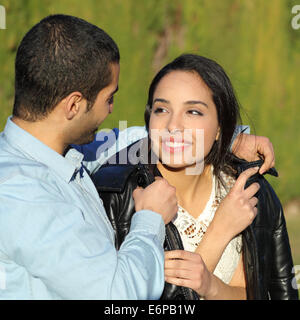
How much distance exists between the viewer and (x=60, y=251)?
5.80 ft

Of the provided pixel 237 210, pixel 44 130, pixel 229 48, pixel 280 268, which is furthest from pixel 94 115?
pixel 229 48

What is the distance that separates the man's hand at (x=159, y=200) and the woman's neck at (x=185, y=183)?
533 millimetres

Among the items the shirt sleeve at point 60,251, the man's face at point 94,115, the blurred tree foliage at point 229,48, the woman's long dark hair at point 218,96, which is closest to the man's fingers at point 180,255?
the shirt sleeve at point 60,251

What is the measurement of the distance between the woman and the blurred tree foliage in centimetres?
391

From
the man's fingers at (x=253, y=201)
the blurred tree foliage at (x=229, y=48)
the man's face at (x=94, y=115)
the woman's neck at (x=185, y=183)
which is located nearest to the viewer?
the man's face at (x=94, y=115)

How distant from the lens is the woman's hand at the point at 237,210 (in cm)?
263

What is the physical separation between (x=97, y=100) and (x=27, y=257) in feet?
2.40

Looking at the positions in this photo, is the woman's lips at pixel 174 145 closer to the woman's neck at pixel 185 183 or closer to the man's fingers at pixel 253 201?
the woman's neck at pixel 185 183

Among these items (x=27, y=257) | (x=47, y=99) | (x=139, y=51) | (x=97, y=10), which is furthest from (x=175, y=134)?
(x=139, y=51)

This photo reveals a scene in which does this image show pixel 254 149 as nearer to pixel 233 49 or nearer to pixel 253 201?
pixel 253 201

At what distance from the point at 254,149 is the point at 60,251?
155 cm

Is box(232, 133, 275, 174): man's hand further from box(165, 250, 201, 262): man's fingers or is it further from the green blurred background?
the green blurred background

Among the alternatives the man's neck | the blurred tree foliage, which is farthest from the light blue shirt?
the blurred tree foliage
